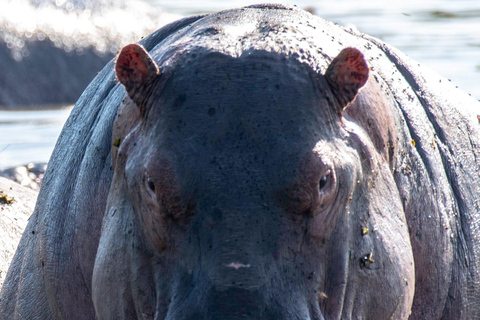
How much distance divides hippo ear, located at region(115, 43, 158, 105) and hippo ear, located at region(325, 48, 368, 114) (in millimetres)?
583

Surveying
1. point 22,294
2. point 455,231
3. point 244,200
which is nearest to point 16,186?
point 22,294

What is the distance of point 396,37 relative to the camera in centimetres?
1625

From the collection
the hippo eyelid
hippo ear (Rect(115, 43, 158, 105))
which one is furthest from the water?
the hippo eyelid

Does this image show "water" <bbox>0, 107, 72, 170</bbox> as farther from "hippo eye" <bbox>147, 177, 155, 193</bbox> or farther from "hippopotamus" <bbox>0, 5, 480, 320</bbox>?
"hippo eye" <bbox>147, 177, 155, 193</bbox>

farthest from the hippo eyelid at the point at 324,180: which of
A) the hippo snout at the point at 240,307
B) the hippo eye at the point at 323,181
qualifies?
the hippo snout at the point at 240,307

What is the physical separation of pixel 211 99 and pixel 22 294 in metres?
1.84

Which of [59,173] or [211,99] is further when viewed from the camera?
[59,173]

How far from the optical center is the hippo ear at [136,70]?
11.7 ft

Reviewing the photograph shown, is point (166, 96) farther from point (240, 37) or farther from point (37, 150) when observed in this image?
point (37, 150)

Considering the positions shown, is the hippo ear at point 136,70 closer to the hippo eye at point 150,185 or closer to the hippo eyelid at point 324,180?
the hippo eye at point 150,185

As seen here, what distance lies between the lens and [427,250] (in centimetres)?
416

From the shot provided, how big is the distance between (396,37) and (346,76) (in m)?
13.0

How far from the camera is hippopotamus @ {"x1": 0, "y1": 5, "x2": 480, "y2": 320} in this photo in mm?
3271

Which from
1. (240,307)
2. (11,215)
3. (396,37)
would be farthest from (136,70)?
(396,37)
